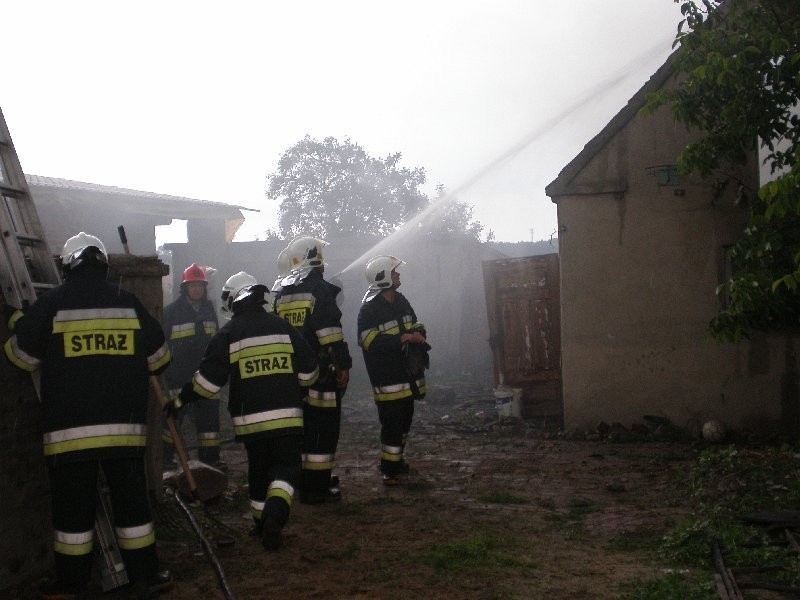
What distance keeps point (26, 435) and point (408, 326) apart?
416 centimetres

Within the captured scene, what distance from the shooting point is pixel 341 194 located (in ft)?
128

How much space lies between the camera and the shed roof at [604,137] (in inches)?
415

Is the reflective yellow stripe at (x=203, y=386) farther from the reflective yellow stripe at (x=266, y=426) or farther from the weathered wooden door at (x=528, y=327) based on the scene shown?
the weathered wooden door at (x=528, y=327)

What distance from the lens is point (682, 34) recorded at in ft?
23.5

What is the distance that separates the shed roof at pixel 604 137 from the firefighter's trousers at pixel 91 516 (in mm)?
7448

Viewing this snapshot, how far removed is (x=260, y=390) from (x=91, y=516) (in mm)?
1445

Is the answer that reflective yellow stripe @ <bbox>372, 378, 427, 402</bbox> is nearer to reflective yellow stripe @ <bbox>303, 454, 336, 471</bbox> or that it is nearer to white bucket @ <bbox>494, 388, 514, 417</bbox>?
reflective yellow stripe @ <bbox>303, 454, 336, 471</bbox>

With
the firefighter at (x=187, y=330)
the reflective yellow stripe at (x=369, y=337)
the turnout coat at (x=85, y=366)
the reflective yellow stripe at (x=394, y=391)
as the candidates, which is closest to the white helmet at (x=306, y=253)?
the reflective yellow stripe at (x=369, y=337)

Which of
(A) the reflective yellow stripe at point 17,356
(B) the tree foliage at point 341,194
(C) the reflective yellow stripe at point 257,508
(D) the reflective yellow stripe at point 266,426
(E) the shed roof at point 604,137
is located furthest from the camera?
(B) the tree foliage at point 341,194

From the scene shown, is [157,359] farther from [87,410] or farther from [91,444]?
[91,444]

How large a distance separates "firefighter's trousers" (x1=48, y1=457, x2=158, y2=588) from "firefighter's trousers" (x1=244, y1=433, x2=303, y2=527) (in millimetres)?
910

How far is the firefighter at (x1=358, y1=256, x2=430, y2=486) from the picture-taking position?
26.7 ft

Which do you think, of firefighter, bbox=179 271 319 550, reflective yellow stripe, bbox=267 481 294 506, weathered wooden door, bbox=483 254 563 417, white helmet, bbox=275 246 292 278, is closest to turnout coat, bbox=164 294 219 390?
Result: white helmet, bbox=275 246 292 278

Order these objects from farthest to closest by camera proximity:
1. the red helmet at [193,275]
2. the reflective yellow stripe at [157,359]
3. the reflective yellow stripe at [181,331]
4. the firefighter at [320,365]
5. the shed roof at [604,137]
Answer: the shed roof at [604,137] < the red helmet at [193,275] < the reflective yellow stripe at [181,331] < the firefighter at [320,365] < the reflective yellow stripe at [157,359]
